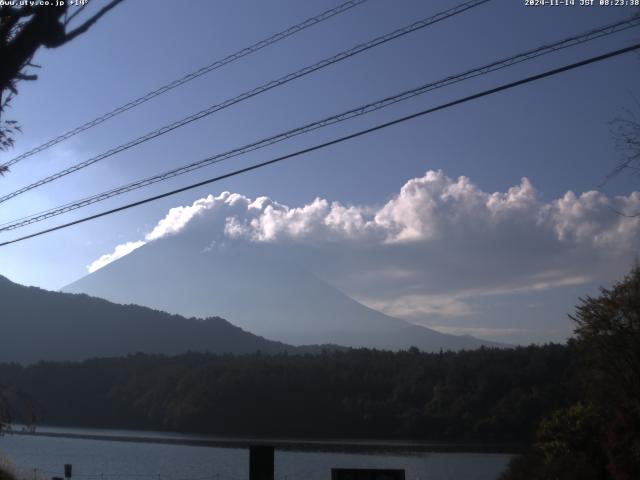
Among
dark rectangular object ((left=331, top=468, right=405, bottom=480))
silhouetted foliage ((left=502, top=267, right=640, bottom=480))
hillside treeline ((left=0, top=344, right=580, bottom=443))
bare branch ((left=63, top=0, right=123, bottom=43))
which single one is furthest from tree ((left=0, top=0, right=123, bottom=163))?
hillside treeline ((left=0, top=344, right=580, bottom=443))

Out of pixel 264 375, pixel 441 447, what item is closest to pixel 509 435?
pixel 441 447

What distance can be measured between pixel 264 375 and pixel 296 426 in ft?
29.4

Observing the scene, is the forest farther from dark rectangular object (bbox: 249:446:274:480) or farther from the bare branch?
the bare branch

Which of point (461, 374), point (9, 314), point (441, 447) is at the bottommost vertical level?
point (441, 447)

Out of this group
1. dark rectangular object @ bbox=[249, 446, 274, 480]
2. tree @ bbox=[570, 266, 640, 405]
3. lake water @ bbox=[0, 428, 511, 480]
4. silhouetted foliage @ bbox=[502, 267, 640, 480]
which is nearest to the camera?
dark rectangular object @ bbox=[249, 446, 274, 480]

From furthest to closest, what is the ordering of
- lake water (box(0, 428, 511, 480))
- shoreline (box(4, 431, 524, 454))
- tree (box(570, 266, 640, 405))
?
shoreline (box(4, 431, 524, 454)) < lake water (box(0, 428, 511, 480)) < tree (box(570, 266, 640, 405))

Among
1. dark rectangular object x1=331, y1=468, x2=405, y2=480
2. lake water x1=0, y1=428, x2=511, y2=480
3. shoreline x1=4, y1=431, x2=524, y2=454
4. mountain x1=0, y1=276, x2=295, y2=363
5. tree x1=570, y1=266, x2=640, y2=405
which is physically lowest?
lake water x1=0, y1=428, x2=511, y2=480

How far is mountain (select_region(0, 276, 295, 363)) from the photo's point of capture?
402ft

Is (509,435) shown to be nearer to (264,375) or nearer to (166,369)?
(264,375)

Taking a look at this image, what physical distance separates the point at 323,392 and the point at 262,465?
6509 centimetres

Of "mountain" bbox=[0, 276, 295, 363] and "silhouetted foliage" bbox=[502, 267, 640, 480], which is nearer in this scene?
"silhouetted foliage" bbox=[502, 267, 640, 480]

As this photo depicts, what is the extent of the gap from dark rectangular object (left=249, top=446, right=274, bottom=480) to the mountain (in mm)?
110280

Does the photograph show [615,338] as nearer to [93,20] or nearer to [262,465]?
[262,465]

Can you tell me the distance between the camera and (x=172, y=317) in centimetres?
15062
